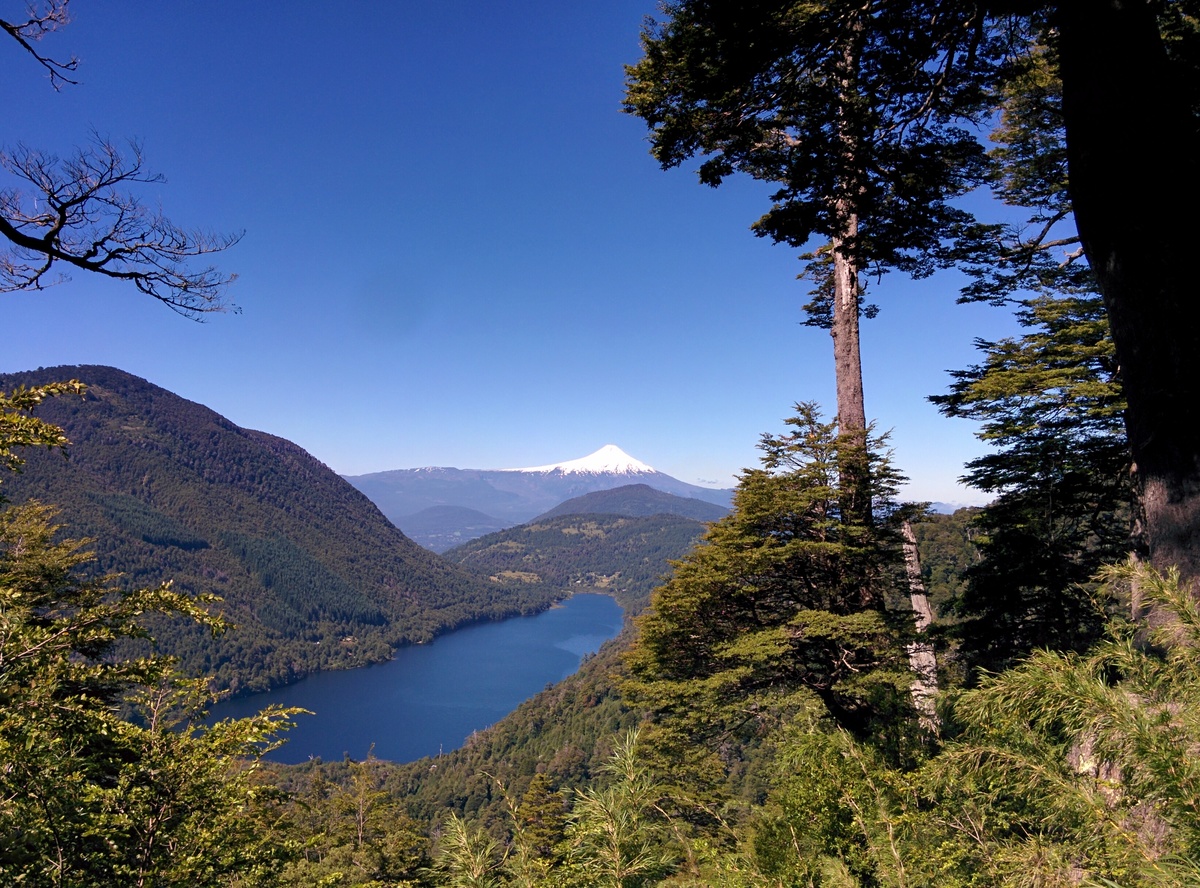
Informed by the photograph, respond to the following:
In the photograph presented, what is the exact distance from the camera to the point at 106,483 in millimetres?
188125

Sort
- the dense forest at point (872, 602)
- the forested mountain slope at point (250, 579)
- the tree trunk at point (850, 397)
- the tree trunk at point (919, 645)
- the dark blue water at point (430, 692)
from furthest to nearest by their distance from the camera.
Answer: the forested mountain slope at point (250, 579)
the dark blue water at point (430, 692)
the tree trunk at point (850, 397)
the tree trunk at point (919, 645)
the dense forest at point (872, 602)

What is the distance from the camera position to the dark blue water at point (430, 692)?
280 ft

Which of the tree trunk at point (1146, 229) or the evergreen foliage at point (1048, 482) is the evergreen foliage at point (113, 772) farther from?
the evergreen foliage at point (1048, 482)

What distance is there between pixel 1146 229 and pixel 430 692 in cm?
12439

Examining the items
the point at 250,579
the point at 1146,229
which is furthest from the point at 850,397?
the point at 250,579

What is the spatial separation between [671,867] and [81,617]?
3.39 m

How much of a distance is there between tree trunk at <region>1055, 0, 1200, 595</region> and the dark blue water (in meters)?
76.4

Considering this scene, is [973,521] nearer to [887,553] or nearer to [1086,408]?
[1086,408]

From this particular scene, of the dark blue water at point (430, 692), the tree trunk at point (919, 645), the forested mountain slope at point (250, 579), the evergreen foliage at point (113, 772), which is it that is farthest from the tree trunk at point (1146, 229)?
the forested mountain slope at point (250, 579)

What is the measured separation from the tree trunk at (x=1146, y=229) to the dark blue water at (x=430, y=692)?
251 ft

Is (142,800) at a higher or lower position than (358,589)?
higher

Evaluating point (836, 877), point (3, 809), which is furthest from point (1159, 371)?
point (3, 809)

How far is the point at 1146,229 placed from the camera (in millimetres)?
2156

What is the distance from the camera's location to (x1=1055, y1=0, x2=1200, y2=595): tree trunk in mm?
2062
